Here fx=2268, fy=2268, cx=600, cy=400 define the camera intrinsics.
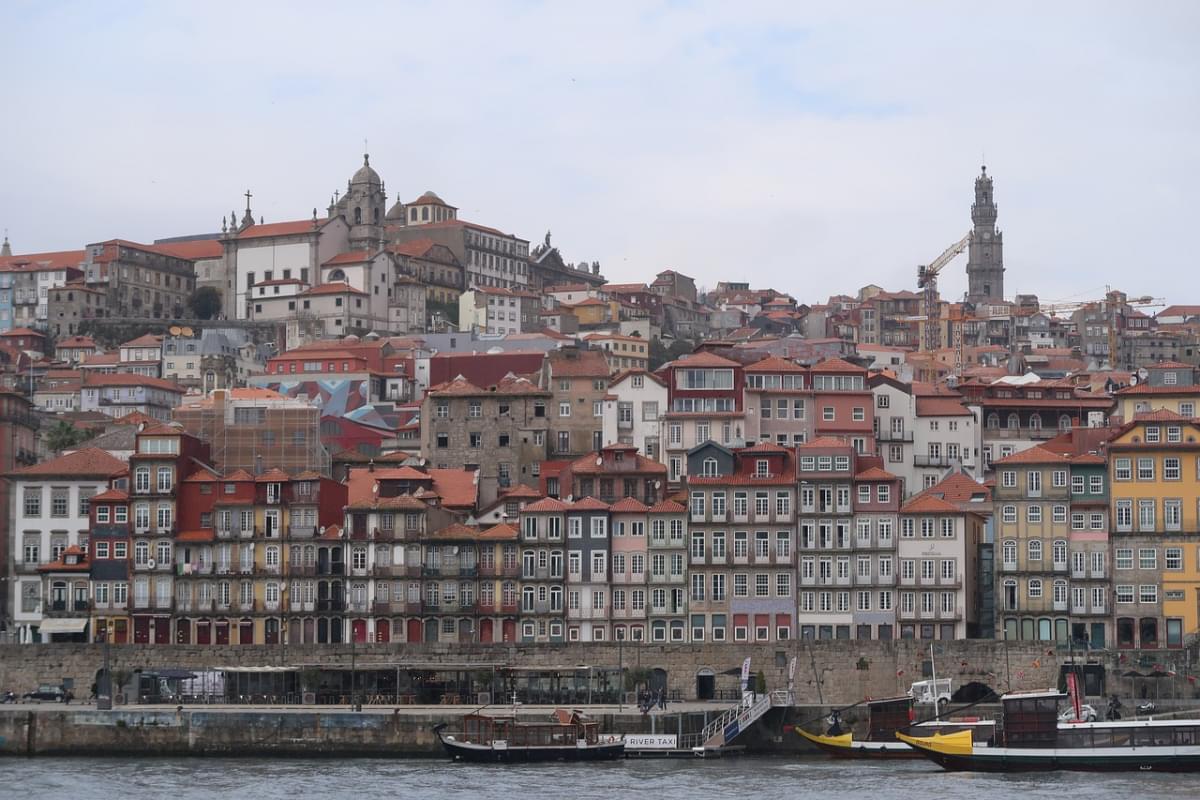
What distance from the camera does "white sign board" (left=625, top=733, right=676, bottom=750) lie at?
76.6 metres

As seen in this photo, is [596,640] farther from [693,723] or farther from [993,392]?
[993,392]

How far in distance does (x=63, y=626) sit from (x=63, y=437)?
116ft

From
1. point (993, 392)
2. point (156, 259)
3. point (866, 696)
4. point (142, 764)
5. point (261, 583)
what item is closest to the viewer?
point (142, 764)

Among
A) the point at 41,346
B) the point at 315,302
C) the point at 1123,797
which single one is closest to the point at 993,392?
the point at 1123,797

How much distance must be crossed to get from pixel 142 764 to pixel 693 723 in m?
18.7

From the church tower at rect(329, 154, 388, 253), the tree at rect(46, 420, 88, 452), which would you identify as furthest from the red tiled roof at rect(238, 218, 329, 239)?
the tree at rect(46, 420, 88, 452)

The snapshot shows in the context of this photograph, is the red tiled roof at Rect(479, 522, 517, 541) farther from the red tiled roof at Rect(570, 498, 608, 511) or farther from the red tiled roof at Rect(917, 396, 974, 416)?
the red tiled roof at Rect(917, 396, 974, 416)

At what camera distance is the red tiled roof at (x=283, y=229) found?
17888cm

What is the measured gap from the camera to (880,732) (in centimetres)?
7862

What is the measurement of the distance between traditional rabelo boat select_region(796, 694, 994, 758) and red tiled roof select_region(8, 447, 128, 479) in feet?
114

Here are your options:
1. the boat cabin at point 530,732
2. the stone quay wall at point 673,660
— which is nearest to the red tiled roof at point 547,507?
the stone quay wall at point 673,660

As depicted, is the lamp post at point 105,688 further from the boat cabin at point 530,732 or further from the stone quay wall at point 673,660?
the boat cabin at point 530,732

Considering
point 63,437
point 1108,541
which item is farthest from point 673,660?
point 63,437

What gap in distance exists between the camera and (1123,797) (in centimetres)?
6544
